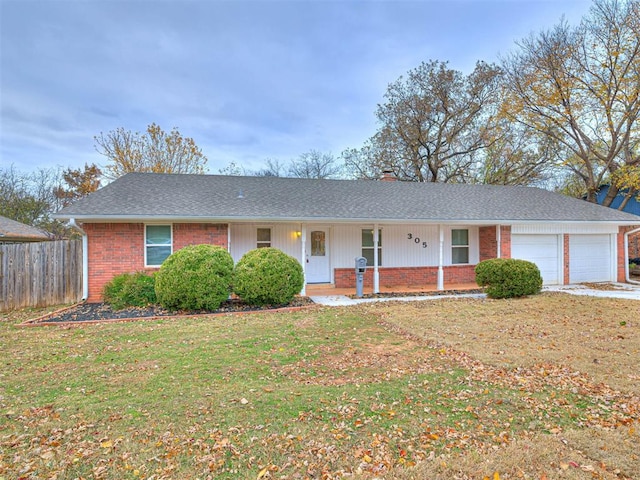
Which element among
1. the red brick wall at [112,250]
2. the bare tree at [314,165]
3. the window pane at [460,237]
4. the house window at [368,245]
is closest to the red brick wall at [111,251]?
the red brick wall at [112,250]

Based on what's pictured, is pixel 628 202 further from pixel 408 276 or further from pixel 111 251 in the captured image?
pixel 111 251

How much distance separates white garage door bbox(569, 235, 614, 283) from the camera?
→ 13130mm

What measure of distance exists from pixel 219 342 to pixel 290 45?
12.6m

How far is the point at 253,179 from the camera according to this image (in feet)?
45.8

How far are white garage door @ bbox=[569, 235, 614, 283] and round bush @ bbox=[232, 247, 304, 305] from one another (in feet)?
35.3

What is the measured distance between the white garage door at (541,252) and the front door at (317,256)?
6.75 meters

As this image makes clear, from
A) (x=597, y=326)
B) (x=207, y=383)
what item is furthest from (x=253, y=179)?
(x=597, y=326)

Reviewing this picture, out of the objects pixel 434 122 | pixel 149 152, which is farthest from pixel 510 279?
pixel 149 152

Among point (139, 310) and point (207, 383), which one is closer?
point (207, 383)

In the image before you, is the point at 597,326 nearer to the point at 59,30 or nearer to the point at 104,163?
the point at 59,30

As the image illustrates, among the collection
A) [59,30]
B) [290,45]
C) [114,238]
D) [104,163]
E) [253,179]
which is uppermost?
[290,45]

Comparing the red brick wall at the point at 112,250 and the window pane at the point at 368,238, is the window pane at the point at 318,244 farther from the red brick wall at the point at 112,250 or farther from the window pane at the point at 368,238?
the red brick wall at the point at 112,250

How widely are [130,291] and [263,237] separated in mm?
4541

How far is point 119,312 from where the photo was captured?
8461 millimetres
